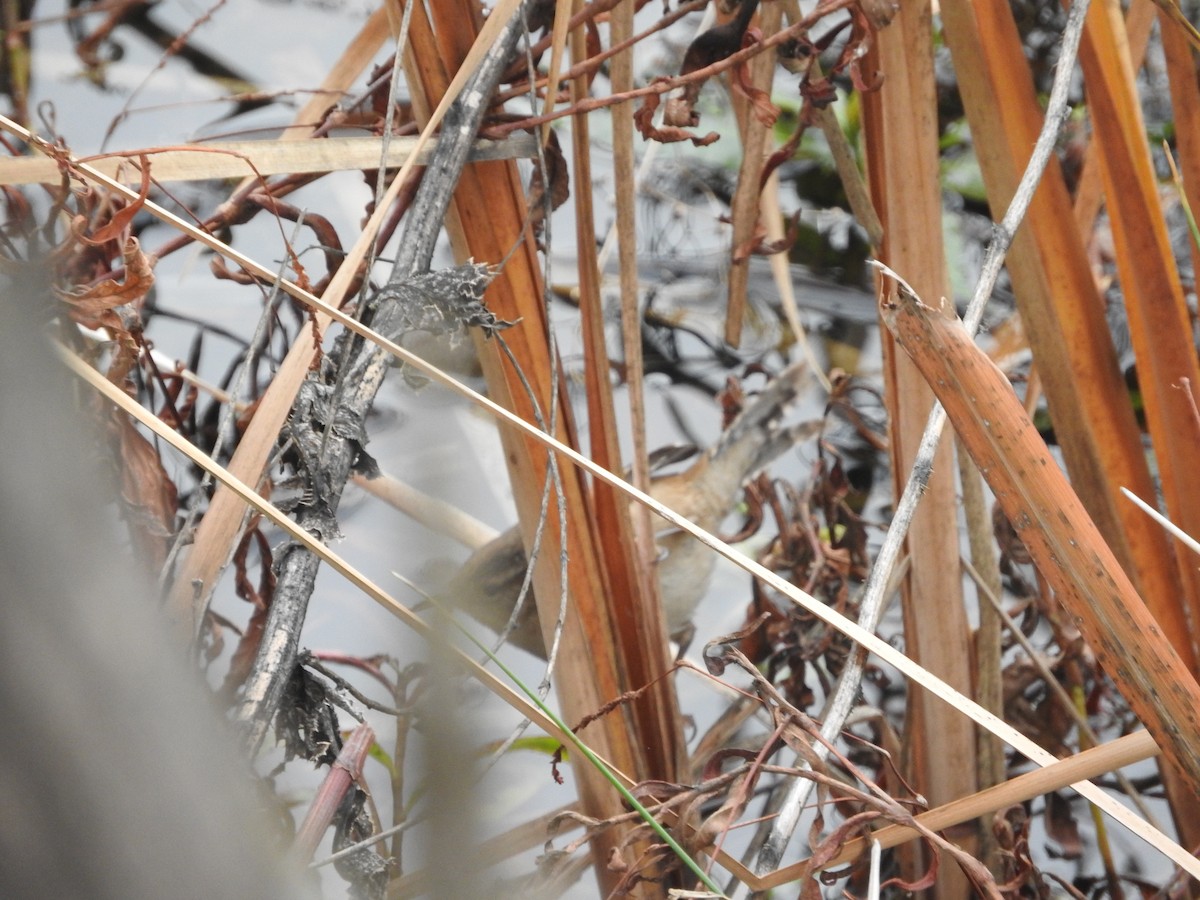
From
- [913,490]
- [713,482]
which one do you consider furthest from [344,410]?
[713,482]

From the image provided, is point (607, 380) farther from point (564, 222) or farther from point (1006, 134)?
point (564, 222)

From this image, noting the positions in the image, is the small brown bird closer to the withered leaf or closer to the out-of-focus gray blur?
the withered leaf

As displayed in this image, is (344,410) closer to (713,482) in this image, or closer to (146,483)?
(146,483)

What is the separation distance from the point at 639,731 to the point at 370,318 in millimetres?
482

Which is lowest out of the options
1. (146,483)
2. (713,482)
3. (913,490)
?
(913,490)

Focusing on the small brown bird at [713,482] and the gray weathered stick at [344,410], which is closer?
the gray weathered stick at [344,410]

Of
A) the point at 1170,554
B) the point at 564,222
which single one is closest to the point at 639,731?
the point at 1170,554

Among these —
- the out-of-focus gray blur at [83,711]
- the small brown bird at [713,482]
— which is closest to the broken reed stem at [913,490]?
the out-of-focus gray blur at [83,711]

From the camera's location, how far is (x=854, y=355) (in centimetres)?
190

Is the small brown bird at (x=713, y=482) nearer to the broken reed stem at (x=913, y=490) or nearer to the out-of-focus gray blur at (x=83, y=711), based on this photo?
the broken reed stem at (x=913, y=490)

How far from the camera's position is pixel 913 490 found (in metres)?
0.70

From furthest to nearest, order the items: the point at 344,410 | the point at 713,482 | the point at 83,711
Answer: the point at 713,482 → the point at 344,410 → the point at 83,711

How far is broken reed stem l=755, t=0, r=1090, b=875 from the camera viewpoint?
0.67 m

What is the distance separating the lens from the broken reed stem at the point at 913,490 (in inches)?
26.4
